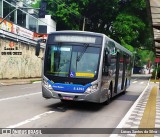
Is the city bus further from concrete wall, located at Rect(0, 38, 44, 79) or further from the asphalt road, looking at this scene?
concrete wall, located at Rect(0, 38, 44, 79)

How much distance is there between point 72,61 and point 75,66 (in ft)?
0.70

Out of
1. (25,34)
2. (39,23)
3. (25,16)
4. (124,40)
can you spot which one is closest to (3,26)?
(25,34)

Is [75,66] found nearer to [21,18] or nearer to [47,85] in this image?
[47,85]

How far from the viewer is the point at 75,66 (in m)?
12.0

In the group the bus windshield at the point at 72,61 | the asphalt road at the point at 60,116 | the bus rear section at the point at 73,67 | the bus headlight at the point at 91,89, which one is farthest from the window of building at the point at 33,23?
the bus headlight at the point at 91,89

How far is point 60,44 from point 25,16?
1145 inches

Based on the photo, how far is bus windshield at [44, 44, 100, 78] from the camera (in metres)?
11.9

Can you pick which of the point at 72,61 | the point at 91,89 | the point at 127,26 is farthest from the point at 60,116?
the point at 127,26

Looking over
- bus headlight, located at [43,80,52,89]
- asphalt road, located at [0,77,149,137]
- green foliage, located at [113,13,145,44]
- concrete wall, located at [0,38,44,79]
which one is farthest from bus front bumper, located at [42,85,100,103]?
green foliage, located at [113,13,145,44]

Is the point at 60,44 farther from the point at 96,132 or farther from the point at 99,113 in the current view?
the point at 96,132

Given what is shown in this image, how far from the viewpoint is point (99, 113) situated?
39.8 ft

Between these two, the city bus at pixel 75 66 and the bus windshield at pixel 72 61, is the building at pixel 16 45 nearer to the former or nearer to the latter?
the city bus at pixel 75 66

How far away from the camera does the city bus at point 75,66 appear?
1185 cm

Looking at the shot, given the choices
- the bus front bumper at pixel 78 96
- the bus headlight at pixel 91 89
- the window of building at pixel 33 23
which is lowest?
the bus front bumper at pixel 78 96
